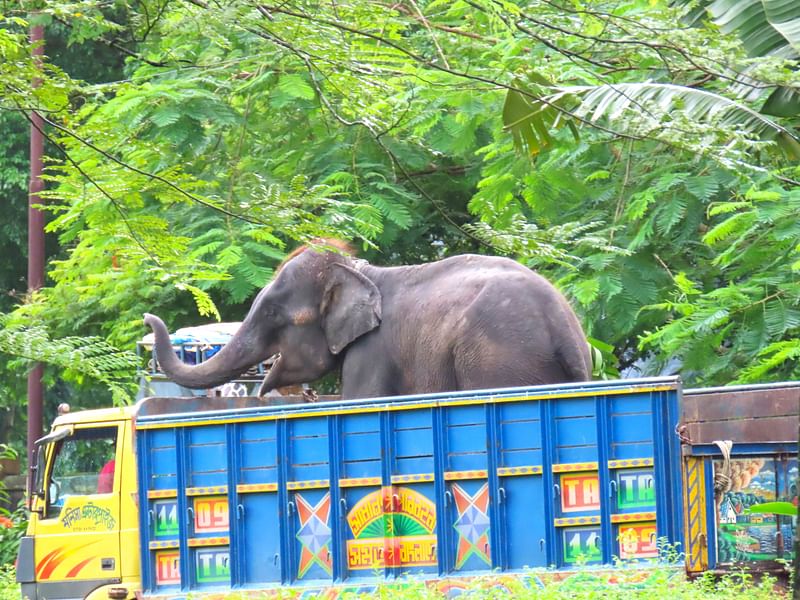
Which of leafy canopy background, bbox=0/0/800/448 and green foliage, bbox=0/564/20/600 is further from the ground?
leafy canopy background, bbox=0/0/800/448

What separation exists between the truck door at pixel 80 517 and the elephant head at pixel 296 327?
2.87ft

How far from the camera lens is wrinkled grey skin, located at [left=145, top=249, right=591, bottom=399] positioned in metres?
9.18

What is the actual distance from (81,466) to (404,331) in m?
2.51

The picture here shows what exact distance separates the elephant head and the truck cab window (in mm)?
813

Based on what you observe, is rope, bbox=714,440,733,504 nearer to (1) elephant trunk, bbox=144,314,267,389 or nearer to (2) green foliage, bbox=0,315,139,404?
(2) green foliage, bbox=0,315,139,404

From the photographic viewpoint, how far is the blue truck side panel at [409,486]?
760 centimetres

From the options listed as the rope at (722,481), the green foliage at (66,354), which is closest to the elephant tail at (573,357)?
the rope at (722,481)

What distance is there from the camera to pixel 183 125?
1259 centimetres

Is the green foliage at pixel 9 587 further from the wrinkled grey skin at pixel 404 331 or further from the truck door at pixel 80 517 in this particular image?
the wrinkled grey skin at pixel 404 331

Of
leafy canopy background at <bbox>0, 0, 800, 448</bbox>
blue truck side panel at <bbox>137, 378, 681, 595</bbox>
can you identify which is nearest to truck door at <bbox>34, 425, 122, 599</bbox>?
blue truck side panel at <bbox>137, 378, 681, 595</bbox>

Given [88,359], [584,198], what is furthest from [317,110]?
[88,359]

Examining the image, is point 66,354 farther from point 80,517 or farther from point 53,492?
point 53,492

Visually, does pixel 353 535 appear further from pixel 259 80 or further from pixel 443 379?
pixel 259 80

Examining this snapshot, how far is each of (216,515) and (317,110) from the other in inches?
180
